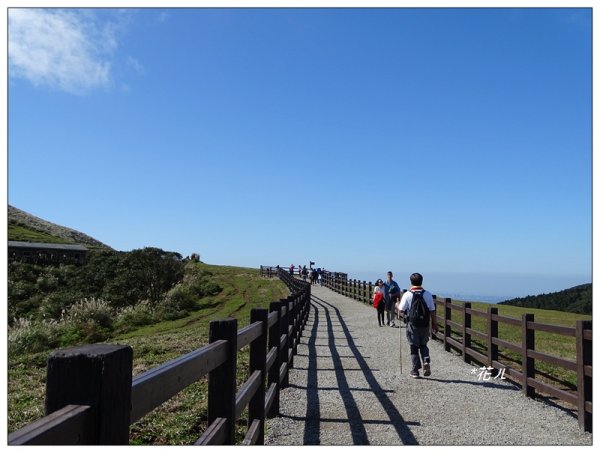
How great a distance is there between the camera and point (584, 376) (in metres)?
6.52

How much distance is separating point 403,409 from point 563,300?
47.4 m

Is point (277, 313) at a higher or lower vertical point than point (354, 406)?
higher

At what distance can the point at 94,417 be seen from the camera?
5.99 feet

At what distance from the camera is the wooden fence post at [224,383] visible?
12.5ft

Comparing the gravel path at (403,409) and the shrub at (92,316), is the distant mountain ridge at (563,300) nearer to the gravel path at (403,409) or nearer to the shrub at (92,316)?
the shrub at (92,316)

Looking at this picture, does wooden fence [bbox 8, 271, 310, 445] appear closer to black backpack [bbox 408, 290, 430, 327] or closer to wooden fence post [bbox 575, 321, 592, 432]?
wooden fence post [bbox 575, 321, 592, 432]

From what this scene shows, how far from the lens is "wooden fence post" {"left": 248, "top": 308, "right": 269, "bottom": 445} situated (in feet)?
18.1

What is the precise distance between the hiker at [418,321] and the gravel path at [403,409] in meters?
0.32

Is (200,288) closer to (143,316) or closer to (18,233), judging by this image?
(143,316)

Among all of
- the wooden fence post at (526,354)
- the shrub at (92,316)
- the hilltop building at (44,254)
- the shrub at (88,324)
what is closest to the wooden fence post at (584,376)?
the wooden fence post at (526,354)

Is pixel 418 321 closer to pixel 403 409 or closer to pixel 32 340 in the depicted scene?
pixel 403 409

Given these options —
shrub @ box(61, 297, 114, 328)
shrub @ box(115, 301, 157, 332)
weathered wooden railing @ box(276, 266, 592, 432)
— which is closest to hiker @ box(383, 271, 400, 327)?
weathered wooden railing @ box(276, 266, 592, 432)
